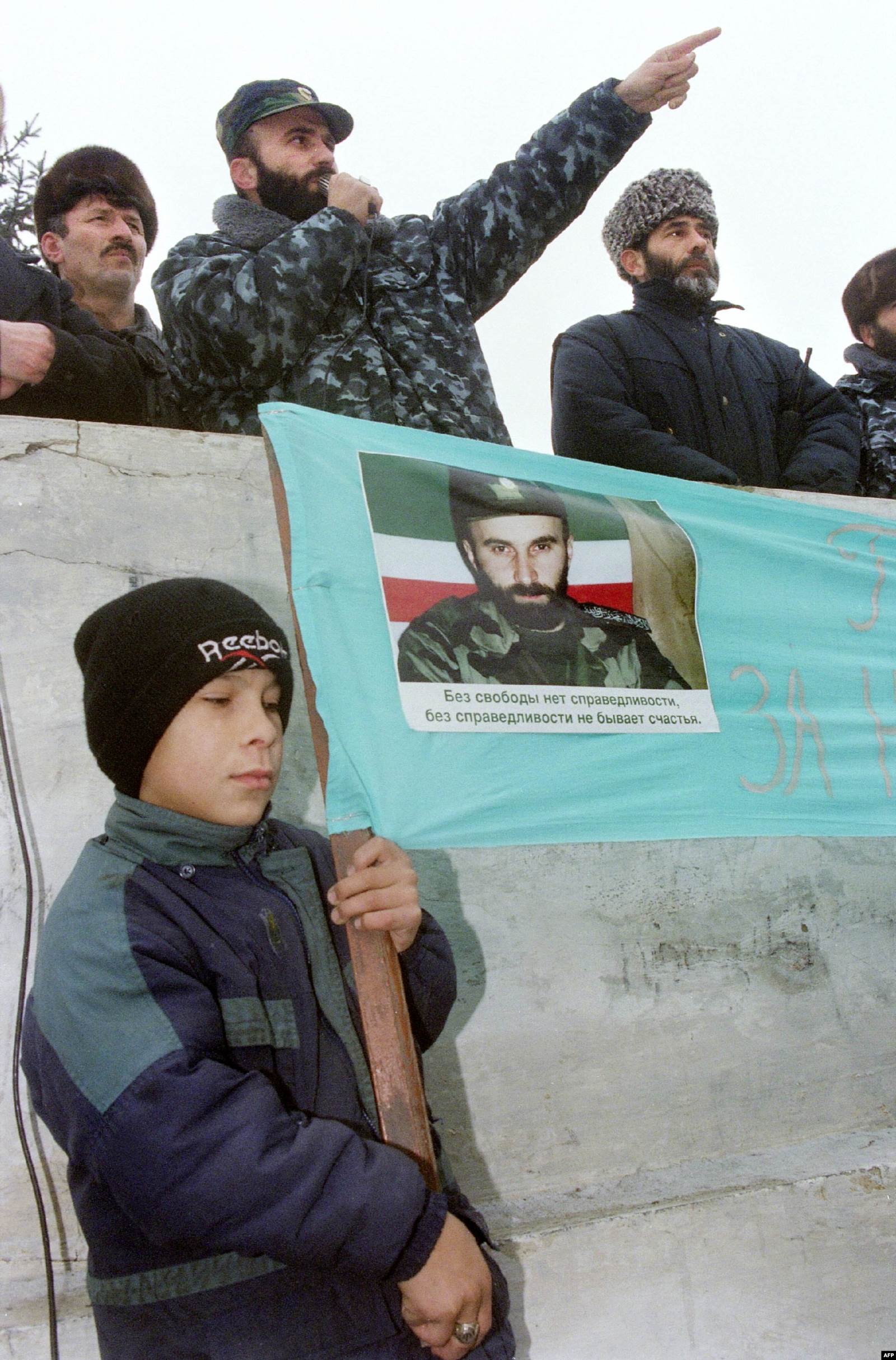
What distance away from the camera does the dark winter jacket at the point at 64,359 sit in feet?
8.22

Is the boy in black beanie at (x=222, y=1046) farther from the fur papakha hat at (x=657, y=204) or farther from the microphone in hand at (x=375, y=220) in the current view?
the fur papakha hat at (x=657, y=204)

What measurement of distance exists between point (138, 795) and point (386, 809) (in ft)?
1.17

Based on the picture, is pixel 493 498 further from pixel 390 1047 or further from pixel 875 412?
pixel 875 412

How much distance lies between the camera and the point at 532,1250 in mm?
2158

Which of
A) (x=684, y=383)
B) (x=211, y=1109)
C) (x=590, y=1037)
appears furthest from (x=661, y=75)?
(x=211, y=1109)

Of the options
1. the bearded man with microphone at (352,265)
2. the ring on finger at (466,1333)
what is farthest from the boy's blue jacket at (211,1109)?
the bearded man with microphone at (352,265)

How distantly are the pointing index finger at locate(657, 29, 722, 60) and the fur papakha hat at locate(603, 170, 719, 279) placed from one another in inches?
21.0

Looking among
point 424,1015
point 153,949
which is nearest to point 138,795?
point 153,949

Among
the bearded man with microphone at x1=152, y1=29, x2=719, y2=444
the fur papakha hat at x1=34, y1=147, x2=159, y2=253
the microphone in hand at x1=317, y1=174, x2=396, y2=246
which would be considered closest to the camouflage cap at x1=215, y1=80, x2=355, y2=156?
the bearded man with microphone at x1=152, y1=29, x2=719, y2=444

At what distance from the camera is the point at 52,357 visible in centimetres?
246

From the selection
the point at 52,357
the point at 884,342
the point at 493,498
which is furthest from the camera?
the point at 884,342

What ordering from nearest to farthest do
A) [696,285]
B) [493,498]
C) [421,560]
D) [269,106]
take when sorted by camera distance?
[421,560], [493,498], [269,106], [696,285]

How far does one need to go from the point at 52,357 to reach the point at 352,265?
30.2 inches

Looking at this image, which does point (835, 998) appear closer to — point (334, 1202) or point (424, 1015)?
point (424, 1015)
